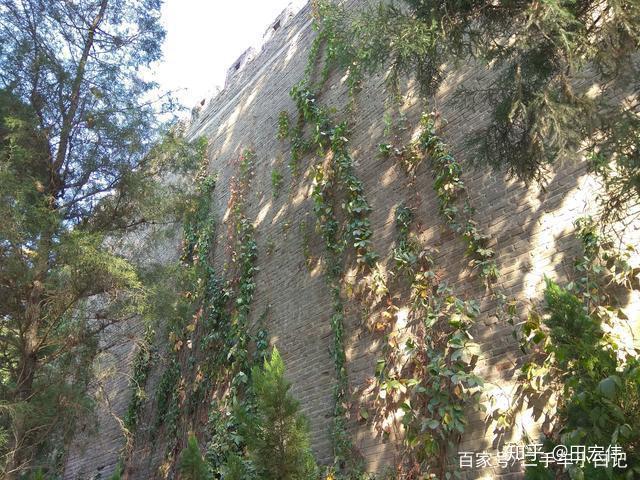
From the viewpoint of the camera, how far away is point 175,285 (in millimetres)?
7465

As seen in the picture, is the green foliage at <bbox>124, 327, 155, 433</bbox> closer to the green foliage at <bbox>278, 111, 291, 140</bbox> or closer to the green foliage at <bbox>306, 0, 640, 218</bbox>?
the green foliage at <bbox>278, 111, 291, 140</bbox>

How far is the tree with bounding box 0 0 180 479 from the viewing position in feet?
17.9

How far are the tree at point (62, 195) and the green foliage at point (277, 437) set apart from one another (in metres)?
2.77

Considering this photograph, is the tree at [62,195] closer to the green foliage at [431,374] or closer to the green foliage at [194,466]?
the green foliage at [194,466]

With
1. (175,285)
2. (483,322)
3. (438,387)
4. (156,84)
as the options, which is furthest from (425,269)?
(156,84)

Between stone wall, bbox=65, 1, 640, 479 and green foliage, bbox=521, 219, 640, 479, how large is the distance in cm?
18

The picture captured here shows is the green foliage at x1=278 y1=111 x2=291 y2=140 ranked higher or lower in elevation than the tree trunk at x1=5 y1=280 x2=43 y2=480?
higher

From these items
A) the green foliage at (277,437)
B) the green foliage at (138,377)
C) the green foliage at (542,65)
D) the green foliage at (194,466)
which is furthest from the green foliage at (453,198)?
the green foliage at (138,377)

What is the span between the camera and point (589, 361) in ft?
11.5

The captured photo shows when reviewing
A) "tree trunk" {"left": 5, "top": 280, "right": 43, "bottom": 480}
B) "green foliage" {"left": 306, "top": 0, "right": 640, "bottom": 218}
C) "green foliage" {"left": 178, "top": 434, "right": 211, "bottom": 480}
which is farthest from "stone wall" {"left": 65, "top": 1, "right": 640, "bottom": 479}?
"tree trunk" {"left": 5, "top": 280, "right": 43, "bottom": 480}

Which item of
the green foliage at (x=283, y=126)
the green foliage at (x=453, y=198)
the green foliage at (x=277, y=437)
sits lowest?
the green foliage at (x=277, y=437)

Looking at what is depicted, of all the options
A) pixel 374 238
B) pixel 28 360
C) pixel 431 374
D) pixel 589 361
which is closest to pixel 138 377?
pixel 28 360

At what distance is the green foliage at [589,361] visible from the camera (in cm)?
315

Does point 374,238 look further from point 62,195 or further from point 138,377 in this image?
point 138,377
